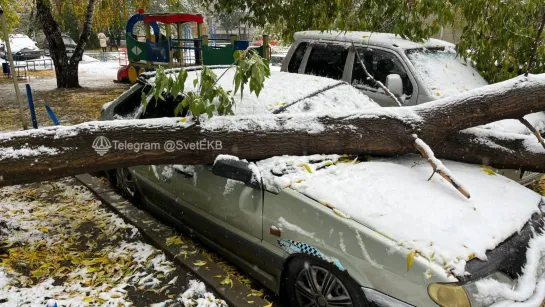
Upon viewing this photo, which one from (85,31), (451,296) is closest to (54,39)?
(85,31)

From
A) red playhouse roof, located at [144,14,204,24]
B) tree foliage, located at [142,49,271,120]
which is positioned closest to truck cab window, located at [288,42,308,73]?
tree foliage, located at [142,49,271,120]

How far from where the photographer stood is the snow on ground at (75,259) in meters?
3.17

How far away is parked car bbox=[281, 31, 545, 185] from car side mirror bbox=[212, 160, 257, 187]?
3092mm

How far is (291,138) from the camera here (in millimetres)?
3611

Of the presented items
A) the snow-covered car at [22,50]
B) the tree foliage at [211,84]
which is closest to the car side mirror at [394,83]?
the tree foliage at [211,84]

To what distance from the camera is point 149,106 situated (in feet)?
14.5

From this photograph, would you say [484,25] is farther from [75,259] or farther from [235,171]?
[75,259]

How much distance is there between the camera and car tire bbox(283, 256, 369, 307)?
104 inches

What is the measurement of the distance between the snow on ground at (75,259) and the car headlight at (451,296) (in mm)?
1594

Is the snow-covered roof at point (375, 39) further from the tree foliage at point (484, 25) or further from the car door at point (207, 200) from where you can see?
the car door at point (207, 200)

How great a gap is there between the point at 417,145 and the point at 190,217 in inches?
84.6

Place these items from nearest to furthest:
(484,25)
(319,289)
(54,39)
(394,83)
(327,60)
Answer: (319,289) < (394,83) < (484,25) < (327,60) < (54,39)

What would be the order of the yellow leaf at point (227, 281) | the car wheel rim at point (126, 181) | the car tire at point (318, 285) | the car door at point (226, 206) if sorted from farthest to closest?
1. the car wheel rim at point (126, 181)
2. the yellow leaf at point (227, 281)
3. the car door at point (226, 206)
4. the car tire at point (318, 285)

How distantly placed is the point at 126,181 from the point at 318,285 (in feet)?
9.95
